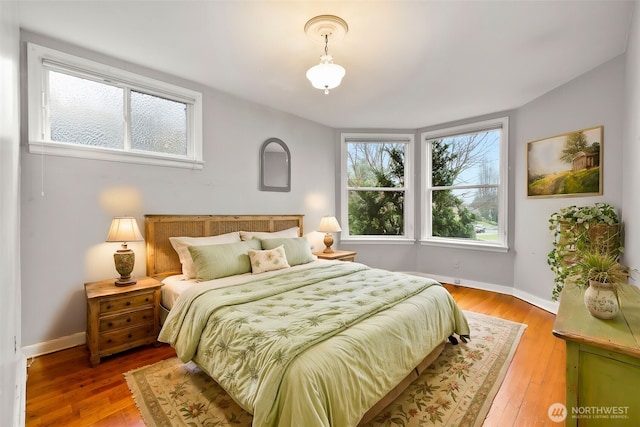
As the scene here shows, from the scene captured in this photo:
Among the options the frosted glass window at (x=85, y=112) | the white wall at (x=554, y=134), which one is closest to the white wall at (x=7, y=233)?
the frosted glass window at (x=85, y=112)

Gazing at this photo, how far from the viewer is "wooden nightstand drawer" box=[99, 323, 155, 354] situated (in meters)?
2.29

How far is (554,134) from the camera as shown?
11.1 feet

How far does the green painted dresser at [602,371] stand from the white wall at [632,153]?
1.03 meters

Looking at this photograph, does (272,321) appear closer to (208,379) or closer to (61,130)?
(208,379)

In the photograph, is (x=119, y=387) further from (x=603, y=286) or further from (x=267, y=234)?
(x=603, y=286)

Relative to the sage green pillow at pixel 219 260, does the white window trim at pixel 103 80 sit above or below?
above

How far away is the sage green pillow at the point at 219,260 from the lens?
260 centimetres

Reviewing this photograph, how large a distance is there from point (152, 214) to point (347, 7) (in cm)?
252

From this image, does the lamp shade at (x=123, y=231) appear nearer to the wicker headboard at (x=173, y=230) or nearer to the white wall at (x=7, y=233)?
the wicker headboard at (x=173, y=230)

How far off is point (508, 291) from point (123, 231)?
15.5 feet

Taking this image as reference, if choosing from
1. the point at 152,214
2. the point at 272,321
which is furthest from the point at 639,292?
the point at 152,214

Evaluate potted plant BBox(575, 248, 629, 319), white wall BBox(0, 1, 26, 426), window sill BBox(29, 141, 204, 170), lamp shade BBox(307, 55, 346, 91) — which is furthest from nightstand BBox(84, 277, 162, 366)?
potted plant BBox(575, 248, 629, 319)

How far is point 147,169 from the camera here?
2.86 m

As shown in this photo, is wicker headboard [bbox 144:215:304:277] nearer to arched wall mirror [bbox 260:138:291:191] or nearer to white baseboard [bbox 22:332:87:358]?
arched wall mirror [bbox 260:138:291:191]
